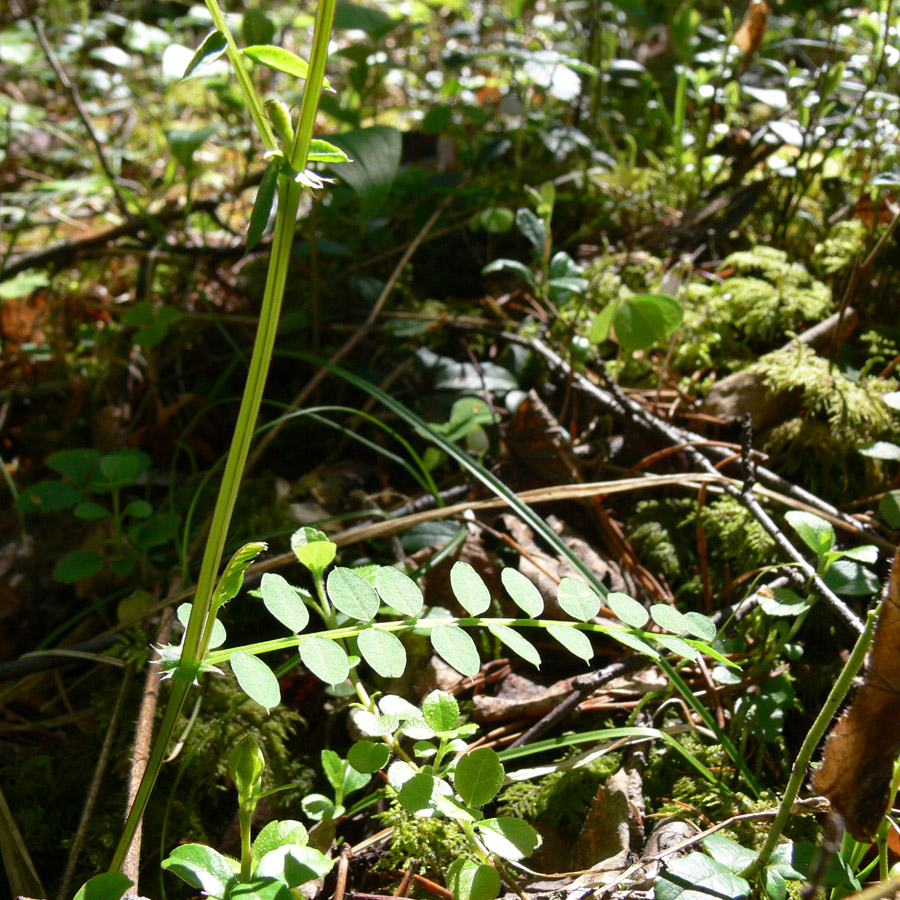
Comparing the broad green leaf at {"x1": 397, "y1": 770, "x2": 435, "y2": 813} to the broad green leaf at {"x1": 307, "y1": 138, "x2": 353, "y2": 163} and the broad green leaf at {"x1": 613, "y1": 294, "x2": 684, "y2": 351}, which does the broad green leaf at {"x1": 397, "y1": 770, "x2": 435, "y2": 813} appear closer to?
the broad green leaf at {"x1": 307, "y1": 138, "x2": 353, "y2": 163}

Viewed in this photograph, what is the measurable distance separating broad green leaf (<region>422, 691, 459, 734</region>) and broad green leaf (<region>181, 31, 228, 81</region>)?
759 mm

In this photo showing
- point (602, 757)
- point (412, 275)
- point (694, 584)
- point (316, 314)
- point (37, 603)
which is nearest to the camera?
point (602, 757)

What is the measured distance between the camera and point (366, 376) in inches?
76.9

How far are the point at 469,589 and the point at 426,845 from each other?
419mm

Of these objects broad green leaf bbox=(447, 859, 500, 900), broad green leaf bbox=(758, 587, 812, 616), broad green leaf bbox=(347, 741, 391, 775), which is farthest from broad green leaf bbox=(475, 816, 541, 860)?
broad green leaf bbox=(758, 587, 812, 616)

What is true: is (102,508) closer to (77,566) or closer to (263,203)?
(77,566)

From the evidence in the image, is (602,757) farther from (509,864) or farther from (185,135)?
(185,135)

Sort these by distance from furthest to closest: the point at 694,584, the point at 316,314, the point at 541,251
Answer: the point at 316,314
the point at 541,251
the point at 694,584

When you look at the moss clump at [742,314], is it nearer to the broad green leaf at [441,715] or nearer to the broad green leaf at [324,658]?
the broad green leaf at [441,715]

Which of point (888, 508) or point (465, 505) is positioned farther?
point (465, 505)

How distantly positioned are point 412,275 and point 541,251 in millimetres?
648

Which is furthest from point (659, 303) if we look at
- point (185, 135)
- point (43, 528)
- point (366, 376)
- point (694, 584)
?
point (43, 528)

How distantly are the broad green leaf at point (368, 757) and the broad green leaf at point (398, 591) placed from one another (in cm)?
20

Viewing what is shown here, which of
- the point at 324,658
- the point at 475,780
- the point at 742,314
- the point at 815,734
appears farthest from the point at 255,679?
the point at 742,314
